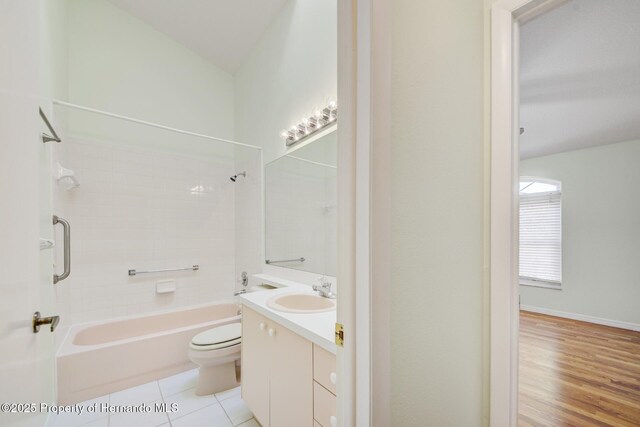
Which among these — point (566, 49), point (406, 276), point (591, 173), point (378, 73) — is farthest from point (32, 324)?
point (591, 173)

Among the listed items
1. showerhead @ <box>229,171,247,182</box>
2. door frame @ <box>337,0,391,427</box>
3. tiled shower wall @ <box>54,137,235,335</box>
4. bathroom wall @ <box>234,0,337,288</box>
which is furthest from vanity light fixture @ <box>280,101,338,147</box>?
tiled shower wall @ <box>54,137,235,335</box>

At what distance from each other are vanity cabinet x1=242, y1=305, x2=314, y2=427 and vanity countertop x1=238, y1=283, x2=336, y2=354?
0.13 feet

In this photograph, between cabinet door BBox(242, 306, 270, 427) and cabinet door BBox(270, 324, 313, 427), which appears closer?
cabinet door BBox(270, 324, 313, 427)

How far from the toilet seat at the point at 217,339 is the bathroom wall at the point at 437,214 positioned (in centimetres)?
160

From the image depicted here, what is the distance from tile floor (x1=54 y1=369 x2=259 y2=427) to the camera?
5.49 feet

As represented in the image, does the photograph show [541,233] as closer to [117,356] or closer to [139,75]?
[117,356]


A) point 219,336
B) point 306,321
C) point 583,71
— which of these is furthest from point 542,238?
point 219,336

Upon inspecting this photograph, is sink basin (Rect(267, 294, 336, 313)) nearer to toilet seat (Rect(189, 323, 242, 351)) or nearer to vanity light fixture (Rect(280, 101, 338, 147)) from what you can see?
toilet seat (Rect(189, 323, 242, 351))

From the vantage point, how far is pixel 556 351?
288 centimetres

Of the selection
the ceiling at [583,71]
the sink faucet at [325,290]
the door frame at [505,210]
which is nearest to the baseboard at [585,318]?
the ceiling at [583,71]

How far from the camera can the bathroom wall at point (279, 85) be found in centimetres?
206

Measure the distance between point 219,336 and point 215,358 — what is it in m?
0.16

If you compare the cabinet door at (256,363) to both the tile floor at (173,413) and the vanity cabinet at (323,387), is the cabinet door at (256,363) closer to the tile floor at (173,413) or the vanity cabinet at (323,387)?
the tile floor at (173,413)

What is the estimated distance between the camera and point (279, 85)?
2.59 metres
